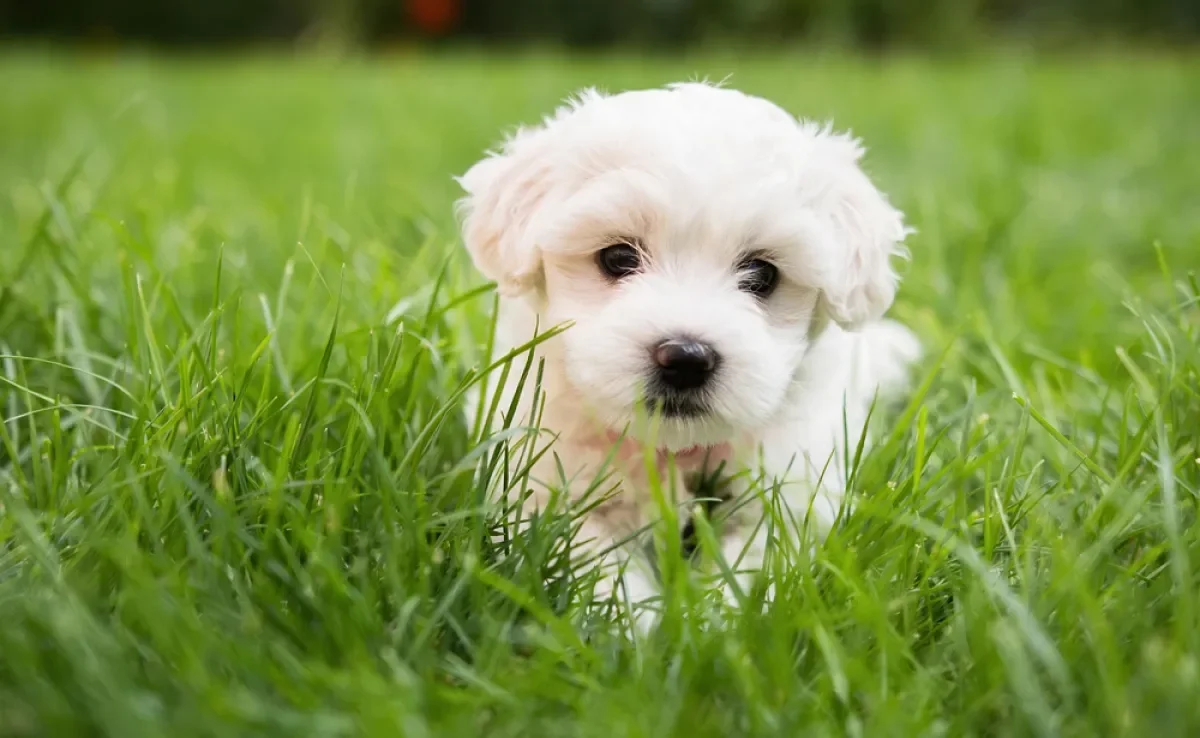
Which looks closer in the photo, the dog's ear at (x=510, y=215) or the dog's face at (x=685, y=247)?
the dog's face at (x=685, y=247)

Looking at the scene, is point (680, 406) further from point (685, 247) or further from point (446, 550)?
point (446, 550)

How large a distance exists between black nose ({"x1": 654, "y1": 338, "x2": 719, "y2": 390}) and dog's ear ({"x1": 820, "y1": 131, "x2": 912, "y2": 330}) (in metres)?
0.43

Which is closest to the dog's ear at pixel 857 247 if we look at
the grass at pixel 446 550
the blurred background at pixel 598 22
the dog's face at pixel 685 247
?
the dog's face at pixel 685 247

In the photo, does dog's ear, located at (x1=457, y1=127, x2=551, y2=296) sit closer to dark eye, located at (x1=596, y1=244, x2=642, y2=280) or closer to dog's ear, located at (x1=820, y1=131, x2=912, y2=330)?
dark eye, located at (x1=596, y1=244, x2=642, y2=280)

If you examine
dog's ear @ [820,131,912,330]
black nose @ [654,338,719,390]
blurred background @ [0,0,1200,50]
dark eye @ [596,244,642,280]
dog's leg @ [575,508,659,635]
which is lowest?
dog's leg @ [575,508,659,635]

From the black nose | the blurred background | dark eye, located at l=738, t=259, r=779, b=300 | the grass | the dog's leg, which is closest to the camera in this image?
the grass

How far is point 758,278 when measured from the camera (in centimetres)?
246

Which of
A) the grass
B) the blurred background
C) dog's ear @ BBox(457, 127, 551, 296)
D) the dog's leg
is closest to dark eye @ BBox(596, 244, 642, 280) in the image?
dog's ear @ BBox(457, 127, 551, 296)

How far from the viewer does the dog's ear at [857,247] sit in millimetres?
2488

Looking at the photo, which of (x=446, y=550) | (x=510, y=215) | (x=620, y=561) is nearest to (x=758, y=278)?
(x=510, y=215)

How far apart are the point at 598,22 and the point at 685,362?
23.8 m

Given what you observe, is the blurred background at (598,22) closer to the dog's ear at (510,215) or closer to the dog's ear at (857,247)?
the dog's ear at (857,247)

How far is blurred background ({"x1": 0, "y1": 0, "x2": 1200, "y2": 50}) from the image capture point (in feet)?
75.1

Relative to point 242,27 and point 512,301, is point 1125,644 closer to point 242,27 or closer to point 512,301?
point 512,301
